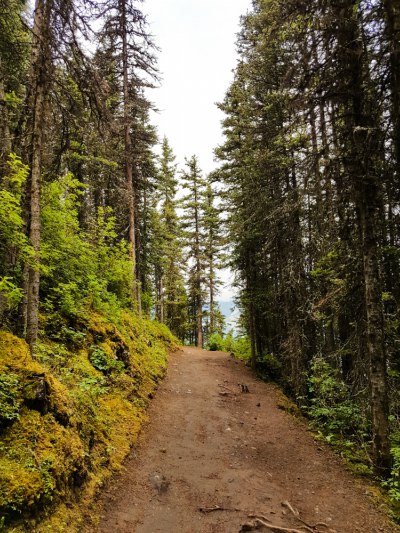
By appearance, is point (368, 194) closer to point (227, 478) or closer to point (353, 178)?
point (353, 178)

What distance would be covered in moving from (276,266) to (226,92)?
11.4m

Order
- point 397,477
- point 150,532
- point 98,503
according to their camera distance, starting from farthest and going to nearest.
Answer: point 397,477 < point 98,503 < point 150,532

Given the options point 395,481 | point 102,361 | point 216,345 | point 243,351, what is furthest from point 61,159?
point 216,345

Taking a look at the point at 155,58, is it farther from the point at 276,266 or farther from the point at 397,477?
the point at 397,477

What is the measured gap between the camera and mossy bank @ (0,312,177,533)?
4.16 meters

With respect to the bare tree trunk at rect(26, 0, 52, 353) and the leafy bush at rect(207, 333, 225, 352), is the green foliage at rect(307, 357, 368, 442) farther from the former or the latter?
the leafy bush at rect(207, 333, 225, 352)

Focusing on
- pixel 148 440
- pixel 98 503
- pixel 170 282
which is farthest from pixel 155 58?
pixel 170 282

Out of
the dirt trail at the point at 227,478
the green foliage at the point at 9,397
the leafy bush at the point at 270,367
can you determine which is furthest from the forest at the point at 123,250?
the leafy bush at the point at 270,367

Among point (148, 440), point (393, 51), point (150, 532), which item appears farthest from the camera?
point (148, 440)

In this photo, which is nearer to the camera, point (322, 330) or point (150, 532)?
point (150, 532)

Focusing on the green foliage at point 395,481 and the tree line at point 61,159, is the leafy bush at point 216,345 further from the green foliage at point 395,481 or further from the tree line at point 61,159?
the green foliage at point 395,481

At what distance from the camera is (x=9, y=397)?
478 centimetres

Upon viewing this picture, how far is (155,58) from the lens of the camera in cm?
1709

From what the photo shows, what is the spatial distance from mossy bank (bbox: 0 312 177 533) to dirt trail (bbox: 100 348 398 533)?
551 mm
